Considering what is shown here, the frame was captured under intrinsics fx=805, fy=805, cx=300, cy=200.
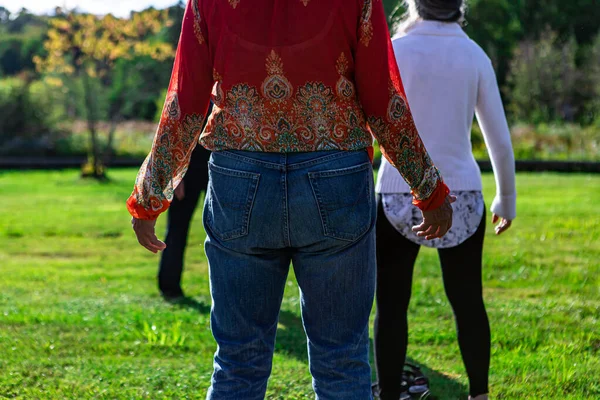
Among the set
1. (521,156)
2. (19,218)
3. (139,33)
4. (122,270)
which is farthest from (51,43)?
(122,270)

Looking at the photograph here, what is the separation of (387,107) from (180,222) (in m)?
3.96

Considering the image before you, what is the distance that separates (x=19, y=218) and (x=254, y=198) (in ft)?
34.1

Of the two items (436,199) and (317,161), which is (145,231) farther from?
(436,199)

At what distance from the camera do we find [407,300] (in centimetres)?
331

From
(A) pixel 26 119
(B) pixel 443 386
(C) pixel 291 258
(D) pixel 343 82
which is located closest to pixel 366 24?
(D) pixel 343 82

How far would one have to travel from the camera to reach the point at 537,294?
624 cm

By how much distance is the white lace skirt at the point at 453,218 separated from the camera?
314 centimetres

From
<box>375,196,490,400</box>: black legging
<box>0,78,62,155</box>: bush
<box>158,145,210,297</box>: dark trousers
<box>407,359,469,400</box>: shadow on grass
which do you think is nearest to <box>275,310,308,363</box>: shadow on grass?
<box>407,359,469,400</box>: shadow on grass

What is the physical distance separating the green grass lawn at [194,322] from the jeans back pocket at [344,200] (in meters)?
1.88

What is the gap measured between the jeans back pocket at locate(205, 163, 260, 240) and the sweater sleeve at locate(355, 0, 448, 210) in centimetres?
38

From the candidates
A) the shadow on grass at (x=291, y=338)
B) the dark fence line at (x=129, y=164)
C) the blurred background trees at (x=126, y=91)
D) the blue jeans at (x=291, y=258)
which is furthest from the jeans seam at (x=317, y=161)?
the dark fence line at (x=129, y=164)

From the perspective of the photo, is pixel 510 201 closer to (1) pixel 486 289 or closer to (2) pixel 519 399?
(2) pixel 519 399

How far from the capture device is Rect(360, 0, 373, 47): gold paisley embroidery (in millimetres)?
2184

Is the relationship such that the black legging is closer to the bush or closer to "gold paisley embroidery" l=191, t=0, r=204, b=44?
"gold paisley embroidery" l=191, t=0, r=204, b=44
